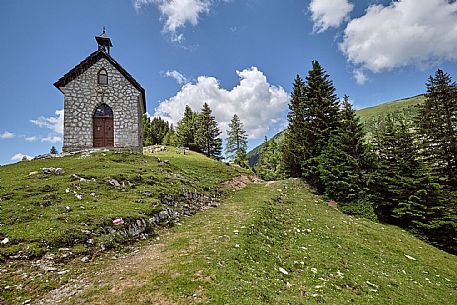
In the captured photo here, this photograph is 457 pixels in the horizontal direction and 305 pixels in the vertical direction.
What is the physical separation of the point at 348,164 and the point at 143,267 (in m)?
24.2

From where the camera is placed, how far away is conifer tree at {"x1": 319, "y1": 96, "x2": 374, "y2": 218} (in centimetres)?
2577

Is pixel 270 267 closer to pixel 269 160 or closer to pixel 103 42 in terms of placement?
pixel 103 42

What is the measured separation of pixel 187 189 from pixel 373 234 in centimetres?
1349

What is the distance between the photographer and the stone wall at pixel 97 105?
27062mm

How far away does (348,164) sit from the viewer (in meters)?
26.8

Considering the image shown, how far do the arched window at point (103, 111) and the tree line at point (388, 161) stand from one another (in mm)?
23268

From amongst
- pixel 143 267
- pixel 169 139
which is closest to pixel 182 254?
pixel 143 267

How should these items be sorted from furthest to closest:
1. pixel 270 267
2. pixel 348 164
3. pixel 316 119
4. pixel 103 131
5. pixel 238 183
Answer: pixel 316 119, pixel 238 183, pixel 103 131, pixel 348 164, pixel 270 267

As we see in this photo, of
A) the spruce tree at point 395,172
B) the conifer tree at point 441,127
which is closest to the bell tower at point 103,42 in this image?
the spruce tree at point 395,172

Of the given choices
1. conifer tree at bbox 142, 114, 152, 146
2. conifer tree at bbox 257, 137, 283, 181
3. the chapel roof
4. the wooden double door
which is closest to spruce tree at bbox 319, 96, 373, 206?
the chapel roof

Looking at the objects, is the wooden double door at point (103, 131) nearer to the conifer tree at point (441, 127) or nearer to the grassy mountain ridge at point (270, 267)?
the grassy mountain ridge at point (270, 267)

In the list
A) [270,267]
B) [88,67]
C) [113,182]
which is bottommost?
[270,267]

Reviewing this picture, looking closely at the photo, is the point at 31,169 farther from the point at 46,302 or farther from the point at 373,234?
the point at 373,234

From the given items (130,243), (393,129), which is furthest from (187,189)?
(393,129)
